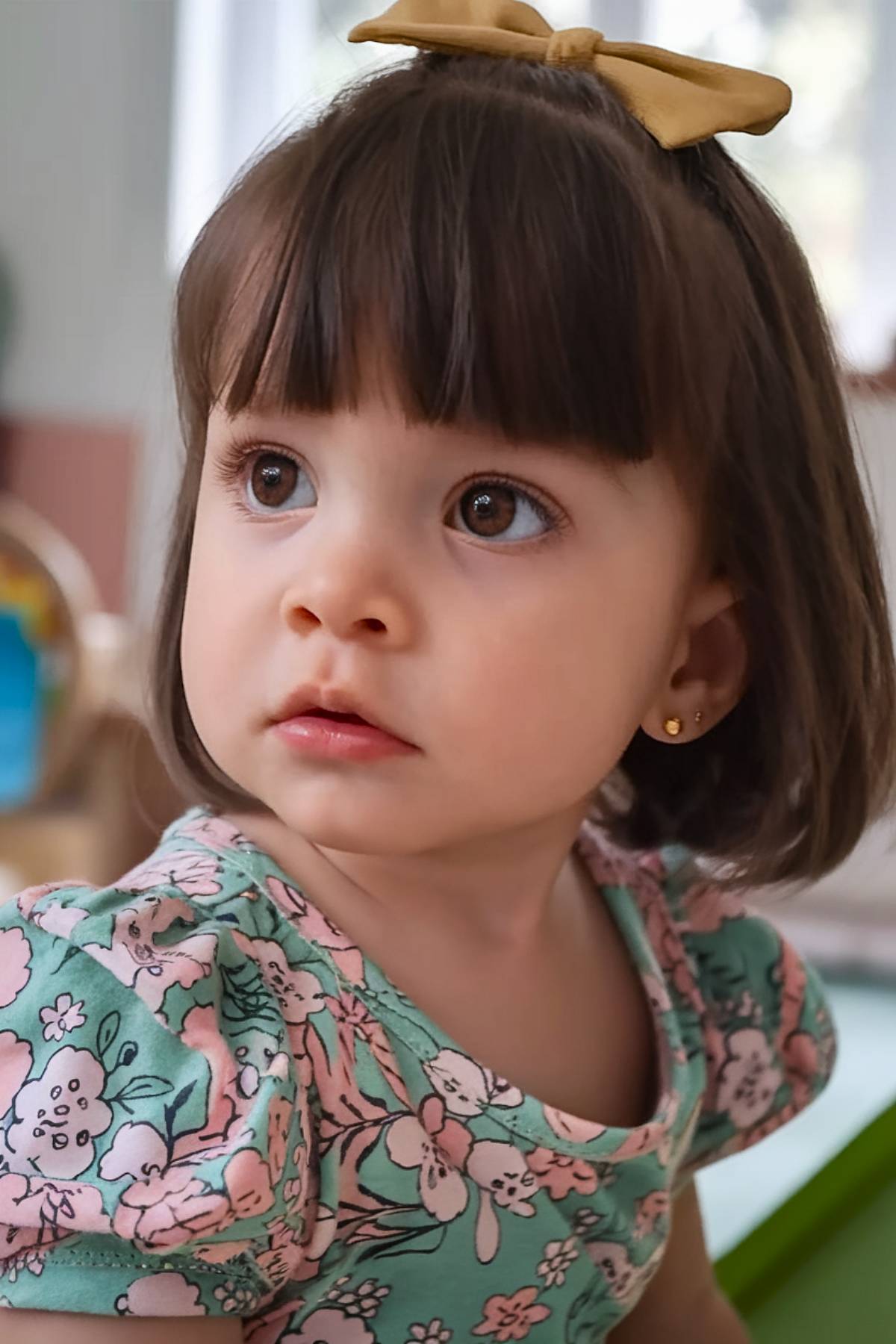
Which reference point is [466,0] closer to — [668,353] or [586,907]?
[668,353]

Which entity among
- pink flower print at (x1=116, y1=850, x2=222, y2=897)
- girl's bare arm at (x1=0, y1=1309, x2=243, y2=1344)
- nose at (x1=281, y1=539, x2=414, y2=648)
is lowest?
girl's bare arm at (x1=0, y1=1309, x2=243, y2=1344)

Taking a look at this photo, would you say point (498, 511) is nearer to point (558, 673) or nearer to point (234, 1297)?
point (558, 673)

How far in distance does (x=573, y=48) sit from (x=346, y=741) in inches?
11.5

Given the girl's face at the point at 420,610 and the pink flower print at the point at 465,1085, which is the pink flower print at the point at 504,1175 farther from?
the girl's face at the point at 420,610

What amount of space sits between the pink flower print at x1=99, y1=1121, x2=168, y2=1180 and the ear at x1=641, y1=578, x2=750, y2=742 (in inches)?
11.2

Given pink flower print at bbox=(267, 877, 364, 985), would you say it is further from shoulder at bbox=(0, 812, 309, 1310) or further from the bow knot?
the bow knot

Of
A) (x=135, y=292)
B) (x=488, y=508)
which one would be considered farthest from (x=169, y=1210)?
(x=135, y=292)

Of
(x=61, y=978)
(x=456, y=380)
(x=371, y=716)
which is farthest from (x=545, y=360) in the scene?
(x=61, y=978)

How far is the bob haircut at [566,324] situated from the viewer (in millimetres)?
531

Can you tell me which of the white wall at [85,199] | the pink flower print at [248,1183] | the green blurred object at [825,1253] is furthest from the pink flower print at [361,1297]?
the white wall at [85,199]

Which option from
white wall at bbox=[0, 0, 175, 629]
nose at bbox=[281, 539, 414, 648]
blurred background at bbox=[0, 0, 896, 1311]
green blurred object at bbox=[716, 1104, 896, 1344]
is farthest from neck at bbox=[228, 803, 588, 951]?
white wall at bbox=[0, 0, 175, 629]

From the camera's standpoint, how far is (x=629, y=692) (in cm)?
61

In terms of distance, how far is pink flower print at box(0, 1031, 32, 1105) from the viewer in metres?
0.48

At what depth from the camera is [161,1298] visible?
1.57 ft
